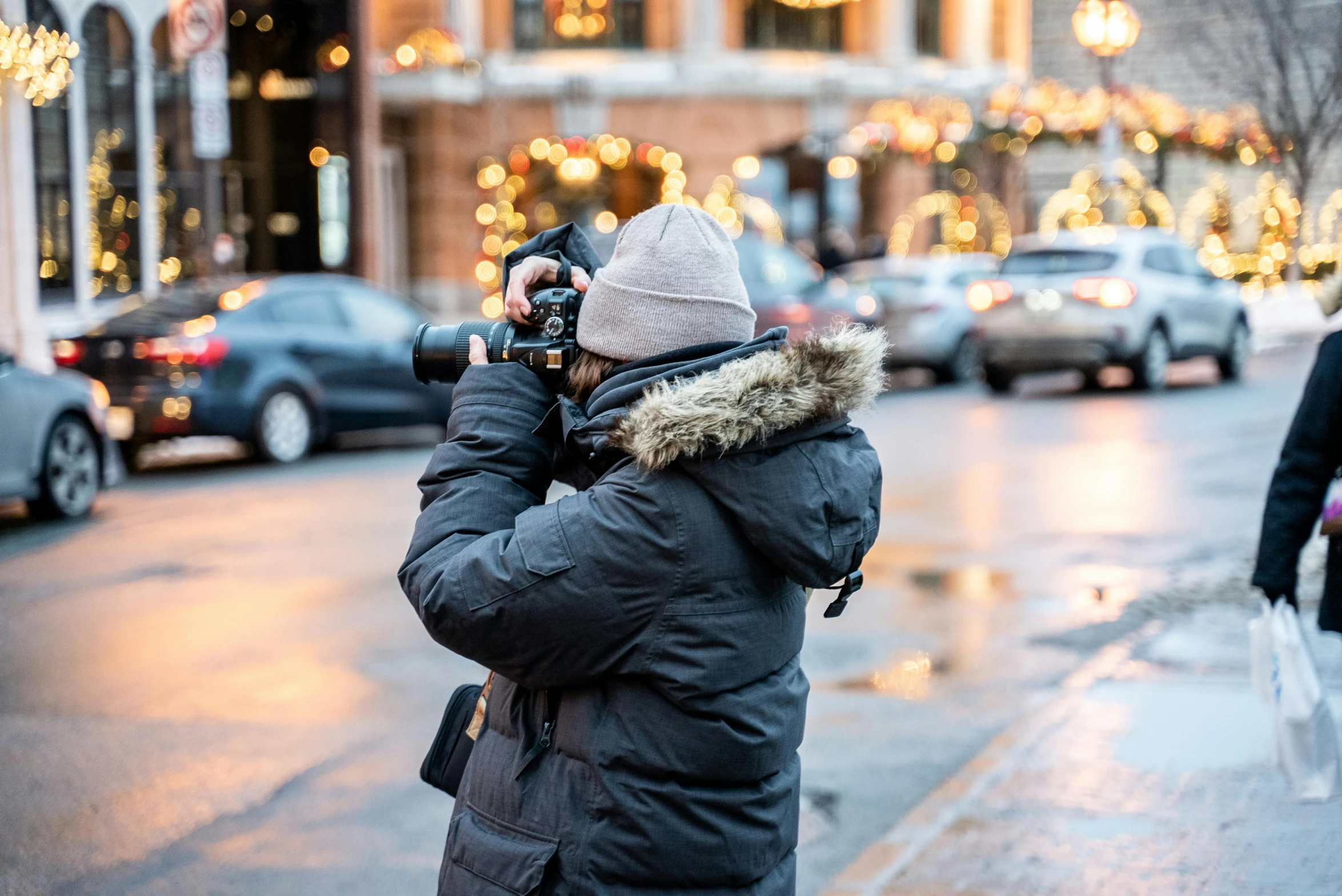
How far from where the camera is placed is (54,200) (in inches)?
690

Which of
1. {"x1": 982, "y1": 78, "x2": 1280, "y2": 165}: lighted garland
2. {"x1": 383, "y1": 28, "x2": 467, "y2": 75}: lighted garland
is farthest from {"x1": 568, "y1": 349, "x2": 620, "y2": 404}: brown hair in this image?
{"x1": 383, "y1": 28, "x2": 467, "y2": 75}: lighted garland

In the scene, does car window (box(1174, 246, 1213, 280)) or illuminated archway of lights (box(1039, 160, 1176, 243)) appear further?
illuminated archway of lights (box(1039, 160, 1176, 243))

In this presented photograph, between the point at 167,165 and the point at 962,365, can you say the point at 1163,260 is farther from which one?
the point at 167,165

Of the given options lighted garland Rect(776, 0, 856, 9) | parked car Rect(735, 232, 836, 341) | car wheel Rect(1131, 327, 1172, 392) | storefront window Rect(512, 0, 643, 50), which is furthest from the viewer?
lighted garland Rect(776, 0, 856, 9)

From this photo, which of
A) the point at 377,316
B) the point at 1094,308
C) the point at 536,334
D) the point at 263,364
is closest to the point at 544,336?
the point at 536,334

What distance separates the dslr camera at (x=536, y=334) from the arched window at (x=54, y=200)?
15679 millimetres

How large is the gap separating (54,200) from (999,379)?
10515 mm

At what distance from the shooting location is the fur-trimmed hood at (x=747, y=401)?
2.25m

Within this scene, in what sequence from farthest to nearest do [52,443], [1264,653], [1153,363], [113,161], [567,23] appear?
1. [567,23]
2. [113,161]
3. [1153,363]
4. [52,443]
5. [1264,653]

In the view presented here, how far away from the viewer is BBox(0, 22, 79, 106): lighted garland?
7590 millimetres

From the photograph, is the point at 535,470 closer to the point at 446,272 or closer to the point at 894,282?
the point at 894,282

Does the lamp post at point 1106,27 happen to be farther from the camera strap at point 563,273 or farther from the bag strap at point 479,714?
the bag strap at point 479,714

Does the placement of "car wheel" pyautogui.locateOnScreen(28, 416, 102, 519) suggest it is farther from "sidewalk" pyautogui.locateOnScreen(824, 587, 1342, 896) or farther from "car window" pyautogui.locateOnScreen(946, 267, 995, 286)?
"car window" pyautogui.locateOnScreen(946, 267, 995, 286)

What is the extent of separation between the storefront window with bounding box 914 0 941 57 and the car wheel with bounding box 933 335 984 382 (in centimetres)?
1322
